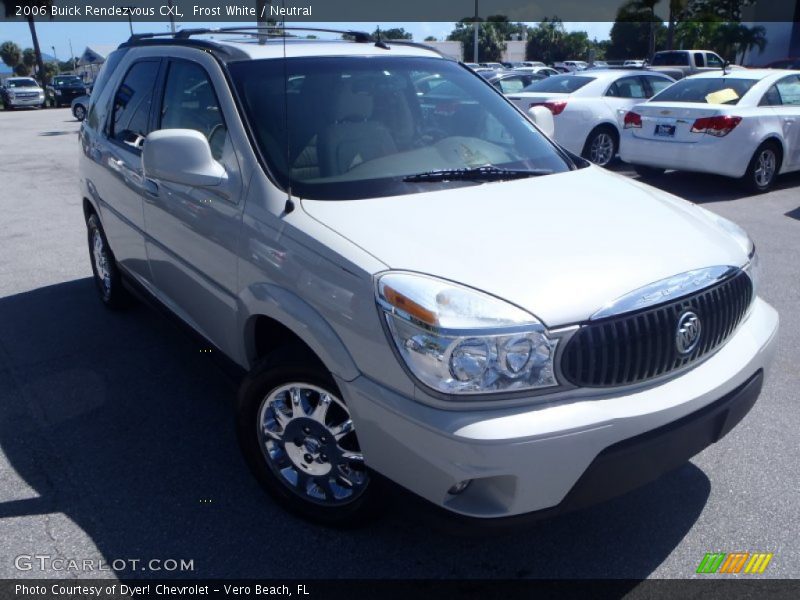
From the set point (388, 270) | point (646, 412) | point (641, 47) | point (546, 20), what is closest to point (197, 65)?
point (388, 270)

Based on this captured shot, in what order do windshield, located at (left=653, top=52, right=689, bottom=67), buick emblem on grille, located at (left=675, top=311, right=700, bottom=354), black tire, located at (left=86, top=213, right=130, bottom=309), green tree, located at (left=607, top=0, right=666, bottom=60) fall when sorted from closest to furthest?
buick emblem on grille, located at (left=675, top=311, right=700, bottom=354), black tire, located at (left=86, top=213, right=130, bottom=309), windshield, located at (left=653, top=52, right=689, bottom=67), green tree, located at (left=607, top=0, right=666, bottom=60)

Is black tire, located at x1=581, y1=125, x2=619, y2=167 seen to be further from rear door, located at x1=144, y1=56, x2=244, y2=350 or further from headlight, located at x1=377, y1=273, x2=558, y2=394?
headlight, located at x1=377, y1=273, x2=558, y2=394

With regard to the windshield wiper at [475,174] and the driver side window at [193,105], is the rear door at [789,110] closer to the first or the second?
the windshield wiper at [475,174]

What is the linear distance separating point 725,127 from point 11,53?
3684 inches

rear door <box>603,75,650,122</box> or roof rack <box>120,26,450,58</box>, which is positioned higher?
roof rack <box>120,26,450,58</box>

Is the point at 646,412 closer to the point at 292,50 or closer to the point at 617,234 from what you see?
the point at 617,234

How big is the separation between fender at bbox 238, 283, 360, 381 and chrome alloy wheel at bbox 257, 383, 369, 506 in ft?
0.60

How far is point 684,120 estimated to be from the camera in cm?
928

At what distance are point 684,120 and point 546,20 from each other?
80.3m

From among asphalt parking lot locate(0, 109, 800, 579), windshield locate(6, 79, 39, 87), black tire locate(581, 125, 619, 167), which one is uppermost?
windshield locate(6, 79, 39, 87)

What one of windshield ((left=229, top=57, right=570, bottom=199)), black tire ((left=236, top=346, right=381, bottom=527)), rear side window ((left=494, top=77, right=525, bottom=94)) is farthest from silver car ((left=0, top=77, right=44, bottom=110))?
black tire ((left=236, top=346, right=381, bottom=527))

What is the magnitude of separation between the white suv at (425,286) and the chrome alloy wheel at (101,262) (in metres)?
1.35

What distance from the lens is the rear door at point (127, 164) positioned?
4.11 metres

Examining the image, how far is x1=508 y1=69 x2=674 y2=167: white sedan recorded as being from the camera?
11.3 m
